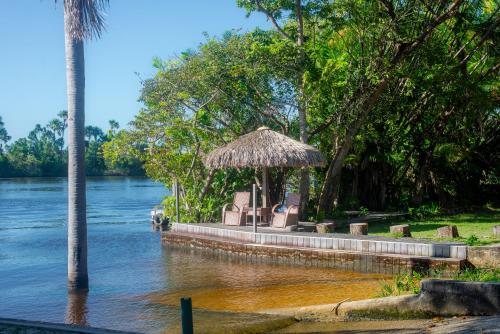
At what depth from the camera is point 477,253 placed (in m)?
10.6

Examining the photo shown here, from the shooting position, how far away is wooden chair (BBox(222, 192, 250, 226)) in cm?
1599

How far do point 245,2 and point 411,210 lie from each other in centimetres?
783

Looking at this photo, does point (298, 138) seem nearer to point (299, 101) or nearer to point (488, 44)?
point (299, 101)

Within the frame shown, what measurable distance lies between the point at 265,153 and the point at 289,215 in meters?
1.58

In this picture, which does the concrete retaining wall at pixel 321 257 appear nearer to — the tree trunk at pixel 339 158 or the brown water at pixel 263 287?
the brown water at pixel 263 287

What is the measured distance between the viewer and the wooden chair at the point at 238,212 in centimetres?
1599

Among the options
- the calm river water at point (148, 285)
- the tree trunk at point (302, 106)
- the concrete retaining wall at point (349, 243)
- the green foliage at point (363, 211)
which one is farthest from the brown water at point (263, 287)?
the green foliage at point (363, 211)

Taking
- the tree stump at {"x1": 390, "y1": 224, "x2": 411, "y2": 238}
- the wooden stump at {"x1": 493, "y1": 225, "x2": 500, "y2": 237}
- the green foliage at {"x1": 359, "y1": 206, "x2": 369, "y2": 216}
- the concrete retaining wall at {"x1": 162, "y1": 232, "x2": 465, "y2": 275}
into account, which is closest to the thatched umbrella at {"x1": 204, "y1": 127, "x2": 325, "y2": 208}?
the concrete retaining wall at {"x1": 162, "y1": 232, "x2": 465, "y2": 275}

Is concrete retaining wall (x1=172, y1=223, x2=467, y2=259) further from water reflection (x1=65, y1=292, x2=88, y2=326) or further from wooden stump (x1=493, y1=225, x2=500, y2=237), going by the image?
water reflection (x1=65, y1=292, x2=88, y2=326)

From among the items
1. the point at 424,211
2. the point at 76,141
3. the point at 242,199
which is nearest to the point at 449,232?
the point at 242,199

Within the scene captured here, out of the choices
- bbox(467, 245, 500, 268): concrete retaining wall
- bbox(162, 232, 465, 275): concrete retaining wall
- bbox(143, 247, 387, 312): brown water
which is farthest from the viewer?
bbox(162, 232, 465, 275): concrete retaining wall

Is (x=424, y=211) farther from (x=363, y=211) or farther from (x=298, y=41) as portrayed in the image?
(x=298, y=41)

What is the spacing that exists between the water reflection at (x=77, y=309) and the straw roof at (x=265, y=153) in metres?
5.66

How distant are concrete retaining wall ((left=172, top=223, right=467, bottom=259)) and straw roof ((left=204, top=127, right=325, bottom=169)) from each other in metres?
1.69
